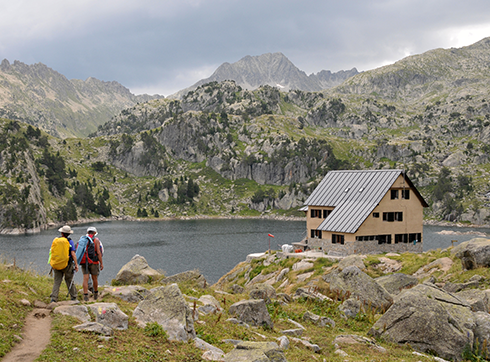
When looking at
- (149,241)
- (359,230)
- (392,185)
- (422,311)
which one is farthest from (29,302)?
(149,241)

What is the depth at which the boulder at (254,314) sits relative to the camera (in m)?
17.1

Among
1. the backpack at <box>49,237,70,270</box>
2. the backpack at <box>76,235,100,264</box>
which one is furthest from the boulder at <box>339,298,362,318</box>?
the backpack at <box>49,237,70,270</box>

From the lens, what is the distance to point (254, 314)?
1725cm

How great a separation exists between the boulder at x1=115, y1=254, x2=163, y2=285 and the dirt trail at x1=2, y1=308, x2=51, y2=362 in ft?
36.6

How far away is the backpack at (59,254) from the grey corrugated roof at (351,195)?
140 ft

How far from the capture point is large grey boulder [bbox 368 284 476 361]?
1570 cm

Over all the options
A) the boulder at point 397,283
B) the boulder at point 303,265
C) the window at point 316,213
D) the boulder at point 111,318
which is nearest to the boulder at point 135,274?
the boulder at point 111,318

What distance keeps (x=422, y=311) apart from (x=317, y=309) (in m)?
7.34

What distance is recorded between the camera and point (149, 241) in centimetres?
13300

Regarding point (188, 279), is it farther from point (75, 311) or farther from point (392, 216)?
point (392, 216)

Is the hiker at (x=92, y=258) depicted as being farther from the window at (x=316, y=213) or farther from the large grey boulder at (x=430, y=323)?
the window at (x=316, y=213)

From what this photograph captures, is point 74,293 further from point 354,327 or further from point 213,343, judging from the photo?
point 354,327

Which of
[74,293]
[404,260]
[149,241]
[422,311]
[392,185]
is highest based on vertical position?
[392,185]

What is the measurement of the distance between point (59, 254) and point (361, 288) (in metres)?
17.9
